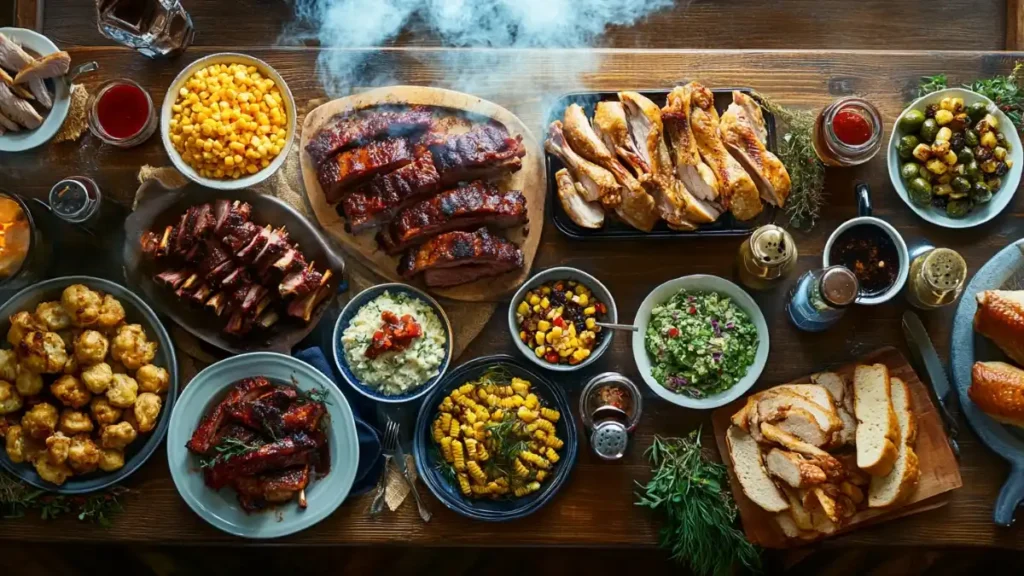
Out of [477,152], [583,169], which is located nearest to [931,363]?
[583,169]

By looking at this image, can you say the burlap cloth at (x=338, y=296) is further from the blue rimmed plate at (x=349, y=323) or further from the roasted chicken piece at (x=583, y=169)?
the roasted chicken piece at (x=583, y=169)

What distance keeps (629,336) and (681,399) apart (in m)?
0.37

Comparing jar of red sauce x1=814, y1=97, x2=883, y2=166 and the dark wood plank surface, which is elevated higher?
the dark wood plank surface

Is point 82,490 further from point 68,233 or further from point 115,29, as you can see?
point 115,29

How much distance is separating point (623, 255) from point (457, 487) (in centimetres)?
129

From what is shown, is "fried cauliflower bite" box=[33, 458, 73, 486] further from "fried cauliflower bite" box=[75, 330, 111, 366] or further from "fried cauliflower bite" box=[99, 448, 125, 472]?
"fried cauliflower bite" box=[75, 330, 111, 366]

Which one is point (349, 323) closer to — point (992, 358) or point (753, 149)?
point (753, 149)

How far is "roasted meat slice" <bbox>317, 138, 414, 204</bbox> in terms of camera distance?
3445 millimetres

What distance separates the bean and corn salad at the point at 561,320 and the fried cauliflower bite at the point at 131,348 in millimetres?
1628

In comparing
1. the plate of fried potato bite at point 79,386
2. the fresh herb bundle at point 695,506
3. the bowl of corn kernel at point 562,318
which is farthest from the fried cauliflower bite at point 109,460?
the fresh herb bundle at point 695,506

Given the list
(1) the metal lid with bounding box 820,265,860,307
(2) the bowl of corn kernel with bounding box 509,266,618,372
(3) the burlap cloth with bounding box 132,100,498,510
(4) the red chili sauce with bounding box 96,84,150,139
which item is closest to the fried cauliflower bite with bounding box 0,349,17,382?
(3) the burlap cloth with bounding box 132,100,498,510

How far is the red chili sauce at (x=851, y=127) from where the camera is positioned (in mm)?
3471

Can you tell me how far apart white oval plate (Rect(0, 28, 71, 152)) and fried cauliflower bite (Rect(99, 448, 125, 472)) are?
140cm

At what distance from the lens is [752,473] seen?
3.43 metres
